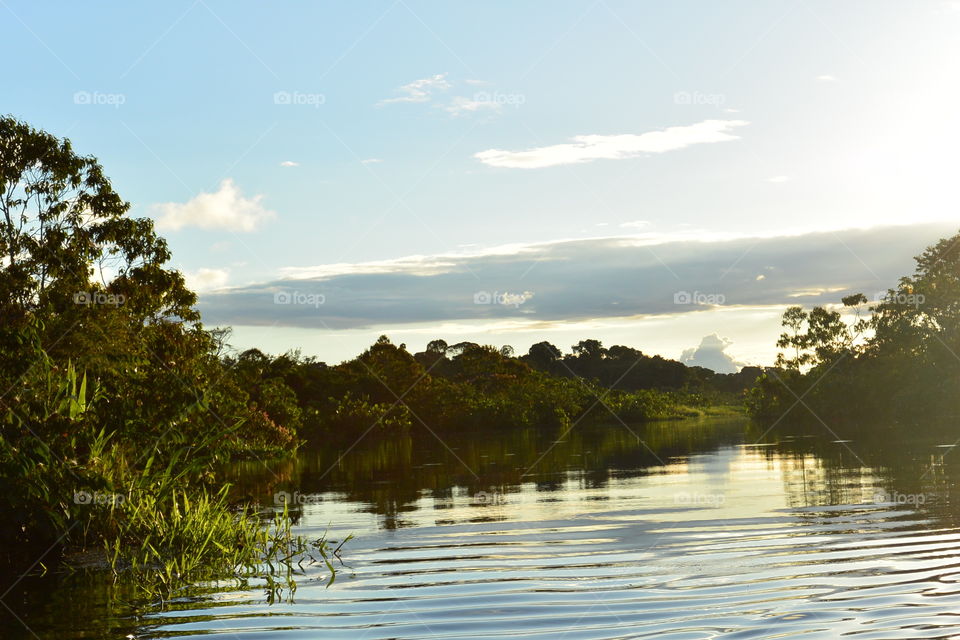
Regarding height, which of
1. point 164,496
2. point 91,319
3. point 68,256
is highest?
point 68,256

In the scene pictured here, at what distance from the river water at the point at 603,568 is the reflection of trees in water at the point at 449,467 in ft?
1.20

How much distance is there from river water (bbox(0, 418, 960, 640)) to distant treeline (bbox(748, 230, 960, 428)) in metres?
36.4

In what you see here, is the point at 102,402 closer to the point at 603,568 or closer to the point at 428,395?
the point at 603,568

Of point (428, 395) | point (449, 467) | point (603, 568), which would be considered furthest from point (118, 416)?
point (428, 395)

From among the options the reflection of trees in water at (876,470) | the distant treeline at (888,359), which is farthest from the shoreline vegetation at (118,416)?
the distant treeline at (888,359)

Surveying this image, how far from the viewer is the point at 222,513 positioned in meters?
12.9

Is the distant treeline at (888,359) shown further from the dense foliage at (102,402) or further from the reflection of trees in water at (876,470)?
the dense foliage at (102,402)

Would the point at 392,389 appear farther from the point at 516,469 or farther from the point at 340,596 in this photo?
the point at 340,596

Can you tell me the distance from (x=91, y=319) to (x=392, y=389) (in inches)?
1813

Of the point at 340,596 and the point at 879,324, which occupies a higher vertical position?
the point at 879,324

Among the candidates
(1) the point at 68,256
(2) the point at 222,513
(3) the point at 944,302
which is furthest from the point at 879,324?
(2) the point at 222,513

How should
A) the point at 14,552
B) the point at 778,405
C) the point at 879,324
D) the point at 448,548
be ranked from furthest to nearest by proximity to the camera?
the point at 778,405 → the point at 879,324 → the point at 448,548 → the point at 14,552

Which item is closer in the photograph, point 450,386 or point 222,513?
point 222,513

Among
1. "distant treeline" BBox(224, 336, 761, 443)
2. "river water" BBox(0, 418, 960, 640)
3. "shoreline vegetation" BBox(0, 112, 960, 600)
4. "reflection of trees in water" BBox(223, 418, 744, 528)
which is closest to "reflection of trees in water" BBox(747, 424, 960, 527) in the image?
"river water" BBox(0, 418, 960, 640)
